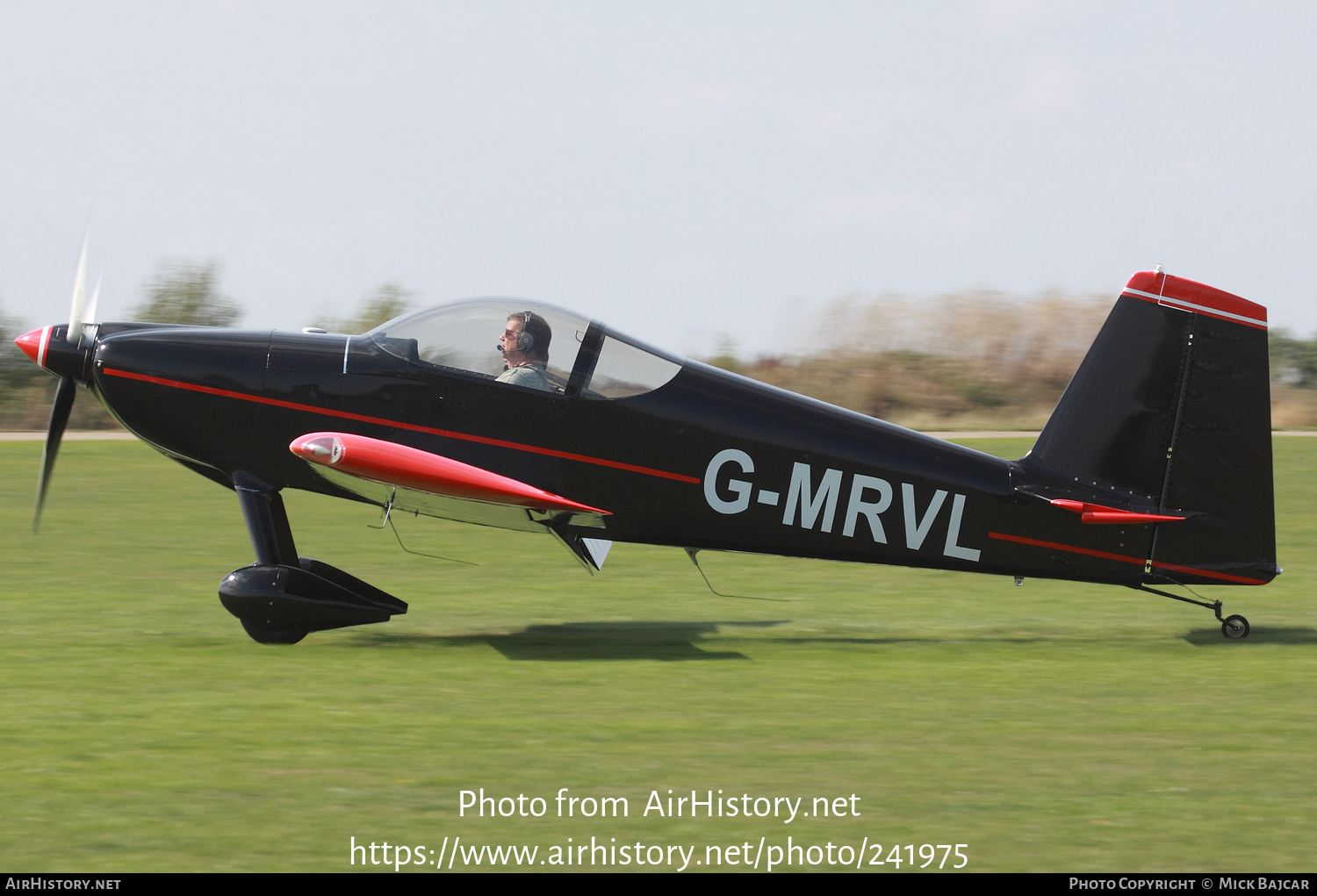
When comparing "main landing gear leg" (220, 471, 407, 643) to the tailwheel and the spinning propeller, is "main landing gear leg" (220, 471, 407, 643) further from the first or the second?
A: the tailwheel

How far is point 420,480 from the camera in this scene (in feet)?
24.7

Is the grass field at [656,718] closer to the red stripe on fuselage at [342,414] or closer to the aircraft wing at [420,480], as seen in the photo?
the aircraft wing at [420,480]

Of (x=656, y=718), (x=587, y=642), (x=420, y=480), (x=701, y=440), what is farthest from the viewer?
(x=587, y=642)

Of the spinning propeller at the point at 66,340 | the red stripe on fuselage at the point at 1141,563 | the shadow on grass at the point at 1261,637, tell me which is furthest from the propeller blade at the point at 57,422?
the shadow on grass at the point at 1261,637

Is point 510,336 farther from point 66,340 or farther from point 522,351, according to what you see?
point 66,340

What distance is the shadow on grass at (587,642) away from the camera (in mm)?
8062

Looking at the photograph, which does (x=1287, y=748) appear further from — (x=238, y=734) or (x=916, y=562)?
(x=238, y=734)

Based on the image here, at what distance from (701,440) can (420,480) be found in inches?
71.6

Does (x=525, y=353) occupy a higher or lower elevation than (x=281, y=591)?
higher

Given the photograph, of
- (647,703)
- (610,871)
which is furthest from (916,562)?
(610,871)

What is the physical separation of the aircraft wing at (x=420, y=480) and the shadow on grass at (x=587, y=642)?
2.78 feet

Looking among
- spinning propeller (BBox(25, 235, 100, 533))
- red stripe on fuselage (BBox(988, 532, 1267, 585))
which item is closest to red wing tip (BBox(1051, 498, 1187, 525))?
red stripe on fuselage (BBox(988, 532, 1267, 585))

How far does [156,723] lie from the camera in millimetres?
6121

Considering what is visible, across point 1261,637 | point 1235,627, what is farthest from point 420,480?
point 1261,637
